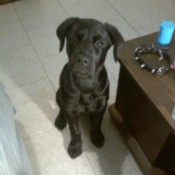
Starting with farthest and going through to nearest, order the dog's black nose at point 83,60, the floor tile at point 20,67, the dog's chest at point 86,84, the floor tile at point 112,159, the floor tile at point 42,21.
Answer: the floor tile at point 42,21 < the floor tile at point 20,67 < the floor tile at point 112,159 < the dog's chest at point 86,84 < the dog's black nose at point 83,60

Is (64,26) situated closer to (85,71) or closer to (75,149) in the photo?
(85,71)

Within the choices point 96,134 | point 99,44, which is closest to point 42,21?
point 96,134

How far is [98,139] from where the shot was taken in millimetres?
1395

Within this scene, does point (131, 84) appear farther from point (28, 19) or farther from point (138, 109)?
point (28, 19)

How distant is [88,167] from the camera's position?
52.5 inches

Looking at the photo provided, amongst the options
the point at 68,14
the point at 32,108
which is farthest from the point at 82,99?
the point at 68,14

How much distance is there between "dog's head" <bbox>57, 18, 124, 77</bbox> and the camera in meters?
1.00

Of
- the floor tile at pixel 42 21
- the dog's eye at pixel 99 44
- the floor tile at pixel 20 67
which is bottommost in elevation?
the floor tile at pixel 20 67

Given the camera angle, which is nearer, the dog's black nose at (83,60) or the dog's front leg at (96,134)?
the dog's black nose at (83,60)

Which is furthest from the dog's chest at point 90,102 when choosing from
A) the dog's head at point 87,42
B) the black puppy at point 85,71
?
the dog's head at point 87,42

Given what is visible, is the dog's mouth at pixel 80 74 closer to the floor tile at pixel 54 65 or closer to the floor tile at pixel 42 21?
the floor tile at pixel 54 65

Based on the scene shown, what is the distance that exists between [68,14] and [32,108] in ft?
3.08

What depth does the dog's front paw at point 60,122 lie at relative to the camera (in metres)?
1.45

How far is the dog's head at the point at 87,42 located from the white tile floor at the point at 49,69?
51 centimetres
